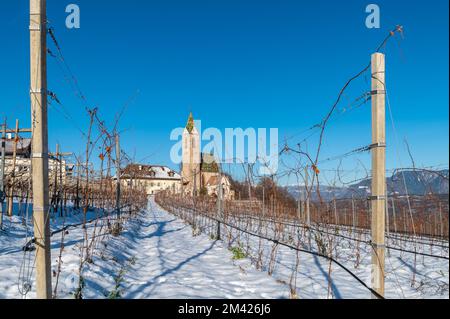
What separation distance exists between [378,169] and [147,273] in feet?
9.81

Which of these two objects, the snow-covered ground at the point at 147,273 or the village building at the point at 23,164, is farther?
the village building at the point at 23,164

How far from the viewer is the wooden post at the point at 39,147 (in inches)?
90.7

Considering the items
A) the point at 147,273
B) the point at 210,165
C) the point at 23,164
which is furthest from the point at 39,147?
the point at 210,165

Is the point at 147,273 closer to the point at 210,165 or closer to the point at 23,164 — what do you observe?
the point at 210,165

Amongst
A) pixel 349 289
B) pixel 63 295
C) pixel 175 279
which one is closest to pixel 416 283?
pixel 349 289

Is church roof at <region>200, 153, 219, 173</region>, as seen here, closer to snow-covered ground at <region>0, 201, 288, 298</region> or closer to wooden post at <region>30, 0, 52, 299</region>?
snow-covered ground at <region>0, 201, 288, 298</region>

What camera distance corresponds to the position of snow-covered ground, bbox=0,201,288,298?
10.7ft

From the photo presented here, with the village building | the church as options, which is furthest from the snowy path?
the village building

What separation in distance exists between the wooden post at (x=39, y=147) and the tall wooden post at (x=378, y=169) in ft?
6.69

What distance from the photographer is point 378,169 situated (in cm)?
233

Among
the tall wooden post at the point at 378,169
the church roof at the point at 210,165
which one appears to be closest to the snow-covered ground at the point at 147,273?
the tall wooden post at the point at 378,169

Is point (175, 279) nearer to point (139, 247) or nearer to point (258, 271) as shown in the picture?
point (258, 271)

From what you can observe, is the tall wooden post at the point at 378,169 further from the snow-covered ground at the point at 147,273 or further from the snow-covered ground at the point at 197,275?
the snow-covered ground at the point at 147,273

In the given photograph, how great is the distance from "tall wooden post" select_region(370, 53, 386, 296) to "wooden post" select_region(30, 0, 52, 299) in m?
2.04
